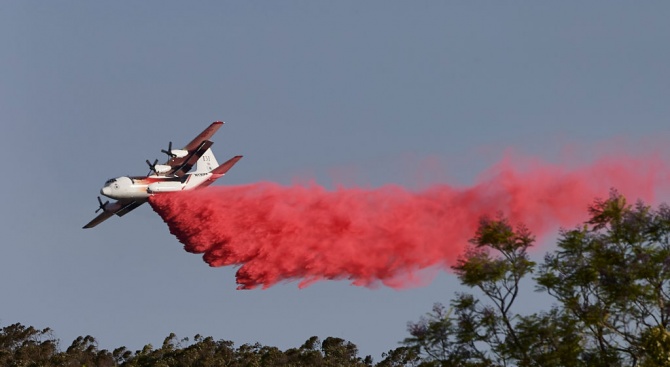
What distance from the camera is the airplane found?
233ft

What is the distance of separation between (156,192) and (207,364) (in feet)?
152

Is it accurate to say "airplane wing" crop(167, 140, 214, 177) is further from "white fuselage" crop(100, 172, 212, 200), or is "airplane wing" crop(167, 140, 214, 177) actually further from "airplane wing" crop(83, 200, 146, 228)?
"airplane wing" crop(83, 200, 146, 228)

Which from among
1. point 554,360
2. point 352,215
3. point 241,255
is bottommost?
point 554,360

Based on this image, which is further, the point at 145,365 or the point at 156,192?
the point at 145,365

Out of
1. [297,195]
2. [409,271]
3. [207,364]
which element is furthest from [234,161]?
[207,364]

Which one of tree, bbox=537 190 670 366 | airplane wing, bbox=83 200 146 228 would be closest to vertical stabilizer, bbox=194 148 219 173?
airplane wing, bbox=83 200 146 228

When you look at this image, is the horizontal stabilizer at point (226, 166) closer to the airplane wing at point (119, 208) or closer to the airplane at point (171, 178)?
the airplane at point (171, 178)

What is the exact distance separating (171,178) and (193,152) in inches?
120

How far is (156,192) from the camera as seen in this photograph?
71938 mm

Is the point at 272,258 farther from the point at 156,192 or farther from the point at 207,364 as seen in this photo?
the point at 207,364

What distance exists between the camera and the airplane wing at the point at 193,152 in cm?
7506

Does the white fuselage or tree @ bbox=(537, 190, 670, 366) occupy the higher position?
the white fuselage

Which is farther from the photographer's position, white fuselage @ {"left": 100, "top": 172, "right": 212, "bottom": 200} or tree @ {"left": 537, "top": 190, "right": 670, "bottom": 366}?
white fuselage @ {"left": 100, "top": 172, "right": 212, "bottom": 200}

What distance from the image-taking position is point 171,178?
73438 mm
